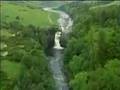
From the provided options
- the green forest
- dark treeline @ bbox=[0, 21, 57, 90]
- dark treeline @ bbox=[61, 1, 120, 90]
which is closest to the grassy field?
the green forest

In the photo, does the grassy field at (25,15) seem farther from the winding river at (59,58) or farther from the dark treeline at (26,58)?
the dark treeline at (26,58)

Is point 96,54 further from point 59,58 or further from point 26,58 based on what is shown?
point 59,58

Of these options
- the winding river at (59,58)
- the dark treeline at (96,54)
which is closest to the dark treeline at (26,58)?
the winding river at (59,58)

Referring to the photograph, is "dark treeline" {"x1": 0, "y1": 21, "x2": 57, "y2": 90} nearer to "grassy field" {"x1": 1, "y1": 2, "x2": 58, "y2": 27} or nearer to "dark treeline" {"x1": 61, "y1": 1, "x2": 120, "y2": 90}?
"dark treeline" {"x1": 61, "y1": 1, "x2": 120, "y2": 90}

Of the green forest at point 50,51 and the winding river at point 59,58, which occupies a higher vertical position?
the green forest at point 50,51

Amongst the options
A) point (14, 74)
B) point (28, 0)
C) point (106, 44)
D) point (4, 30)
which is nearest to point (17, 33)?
point (4, 30)

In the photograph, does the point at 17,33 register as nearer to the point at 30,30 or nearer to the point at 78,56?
the point at 30,30

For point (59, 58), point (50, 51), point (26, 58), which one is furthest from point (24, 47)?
point (50, 51)
